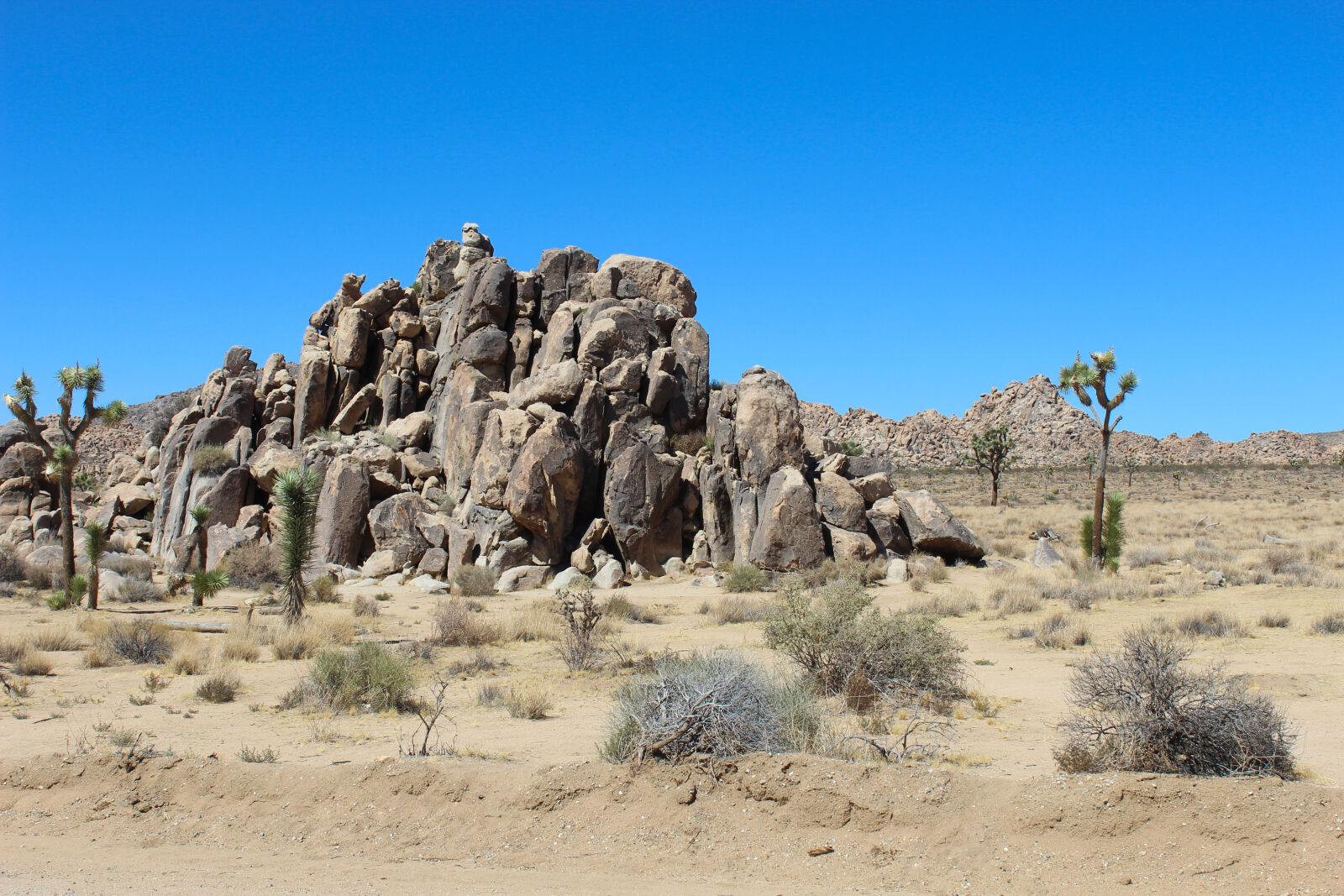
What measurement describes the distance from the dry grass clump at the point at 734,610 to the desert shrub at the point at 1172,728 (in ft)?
30.8

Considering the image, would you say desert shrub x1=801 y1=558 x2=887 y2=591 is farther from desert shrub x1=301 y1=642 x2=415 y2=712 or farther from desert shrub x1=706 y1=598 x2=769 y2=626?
desert shrub x1=301 y1=642 x2=415 y2=712

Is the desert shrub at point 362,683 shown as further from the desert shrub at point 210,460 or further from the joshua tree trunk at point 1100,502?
the desert shrub at point 210,460

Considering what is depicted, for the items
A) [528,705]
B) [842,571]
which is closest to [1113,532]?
[842,571]

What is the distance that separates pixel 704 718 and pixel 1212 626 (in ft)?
36.1

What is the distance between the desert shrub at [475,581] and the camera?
73.2 ft

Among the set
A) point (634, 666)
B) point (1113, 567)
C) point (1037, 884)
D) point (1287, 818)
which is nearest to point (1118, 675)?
point (1287, 818)

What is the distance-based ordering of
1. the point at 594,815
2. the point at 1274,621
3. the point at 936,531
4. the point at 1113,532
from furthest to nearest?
the point at 936,531 < the point at 1113,532 < the point at 1274,621 < the point at 594,815

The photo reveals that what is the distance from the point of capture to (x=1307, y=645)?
13.2 m

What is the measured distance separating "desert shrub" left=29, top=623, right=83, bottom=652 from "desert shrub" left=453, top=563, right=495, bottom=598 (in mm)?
8423

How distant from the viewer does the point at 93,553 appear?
21.0m

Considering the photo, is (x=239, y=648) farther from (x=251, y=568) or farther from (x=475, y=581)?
(x=251, y=568)

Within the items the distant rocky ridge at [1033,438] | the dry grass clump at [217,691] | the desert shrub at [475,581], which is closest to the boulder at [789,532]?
the desert shrub at [475,581]

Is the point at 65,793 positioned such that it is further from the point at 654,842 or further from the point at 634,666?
the point at 634,666

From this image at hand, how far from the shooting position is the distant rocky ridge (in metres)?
101
